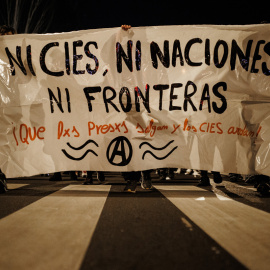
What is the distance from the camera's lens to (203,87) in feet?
13.6

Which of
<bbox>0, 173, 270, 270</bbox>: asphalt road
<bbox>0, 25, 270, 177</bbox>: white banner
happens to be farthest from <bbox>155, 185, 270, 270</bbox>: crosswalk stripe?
<bbox>0, 25, 270, 177</bbox>: white banner

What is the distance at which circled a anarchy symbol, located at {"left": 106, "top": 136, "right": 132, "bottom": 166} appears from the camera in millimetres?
4059

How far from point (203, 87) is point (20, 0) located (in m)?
16.5

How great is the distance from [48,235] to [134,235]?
0.64m

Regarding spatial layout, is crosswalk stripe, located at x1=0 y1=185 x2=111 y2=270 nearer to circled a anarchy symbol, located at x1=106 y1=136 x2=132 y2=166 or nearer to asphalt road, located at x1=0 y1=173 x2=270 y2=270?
asphalt road, located at x1=0 y1=173 x2=270 y2=270

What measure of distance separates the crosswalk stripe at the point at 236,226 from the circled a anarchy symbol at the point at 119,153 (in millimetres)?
918

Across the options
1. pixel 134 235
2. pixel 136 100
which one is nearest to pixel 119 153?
pixel 136 100

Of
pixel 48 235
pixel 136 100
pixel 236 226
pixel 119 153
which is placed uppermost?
pixel 136 100

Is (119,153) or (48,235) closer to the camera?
(48,235)

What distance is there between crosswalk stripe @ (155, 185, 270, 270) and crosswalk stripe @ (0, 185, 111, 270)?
36.9 inches

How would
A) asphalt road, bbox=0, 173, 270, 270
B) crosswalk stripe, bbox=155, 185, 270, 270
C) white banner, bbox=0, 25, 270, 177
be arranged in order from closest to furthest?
asphalt road, bbox=0, 173, 270, 270, crosswalk stripe, bbox=155, 185, 270, 270, white banner, bbox=0, 25, 270, 177

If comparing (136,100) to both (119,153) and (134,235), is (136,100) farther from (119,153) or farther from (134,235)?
(134,235)

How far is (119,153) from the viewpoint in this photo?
4.06 meters

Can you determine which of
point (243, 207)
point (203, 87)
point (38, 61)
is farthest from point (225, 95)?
point (38, 61)
